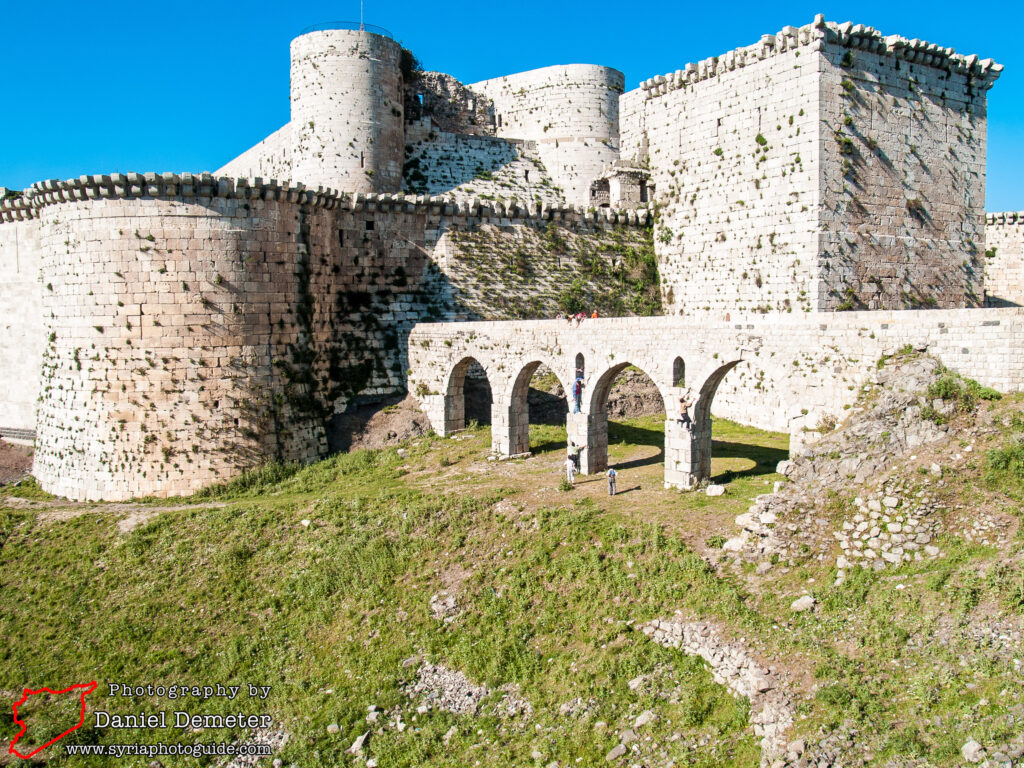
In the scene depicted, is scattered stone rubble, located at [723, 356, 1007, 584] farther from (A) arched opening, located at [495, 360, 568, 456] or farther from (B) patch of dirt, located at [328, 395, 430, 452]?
(B) patch of dirt, located at [328, 395, 430, 452]

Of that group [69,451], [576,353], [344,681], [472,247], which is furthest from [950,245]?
[69,451]

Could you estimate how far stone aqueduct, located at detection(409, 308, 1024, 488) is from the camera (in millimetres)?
13891

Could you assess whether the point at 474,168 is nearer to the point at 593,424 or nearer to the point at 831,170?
the point at 831,170

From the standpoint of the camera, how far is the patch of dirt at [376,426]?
82.2 feet

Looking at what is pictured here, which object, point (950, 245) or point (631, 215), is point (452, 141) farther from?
point (950, 245)

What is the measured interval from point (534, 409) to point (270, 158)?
17606mm

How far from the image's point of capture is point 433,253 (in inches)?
1111

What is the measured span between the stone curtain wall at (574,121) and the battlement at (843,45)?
7.80 metres

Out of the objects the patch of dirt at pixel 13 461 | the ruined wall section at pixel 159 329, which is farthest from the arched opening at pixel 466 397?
the patch of dirt at pixel 13 461

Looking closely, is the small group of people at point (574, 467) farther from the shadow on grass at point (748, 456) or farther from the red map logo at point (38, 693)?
the red map logo at point (38, 693)

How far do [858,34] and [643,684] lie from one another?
20.1 m

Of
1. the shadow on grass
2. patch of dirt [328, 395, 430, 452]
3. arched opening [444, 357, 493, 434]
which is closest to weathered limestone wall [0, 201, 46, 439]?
patch of dirt [328, 395, 430, 452]

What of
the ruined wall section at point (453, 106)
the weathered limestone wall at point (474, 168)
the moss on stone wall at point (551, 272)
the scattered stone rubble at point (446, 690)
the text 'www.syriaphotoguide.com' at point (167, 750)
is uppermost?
the ruined wall section at point (453, 106)

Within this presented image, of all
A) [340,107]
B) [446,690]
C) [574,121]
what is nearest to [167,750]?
[446,690]
